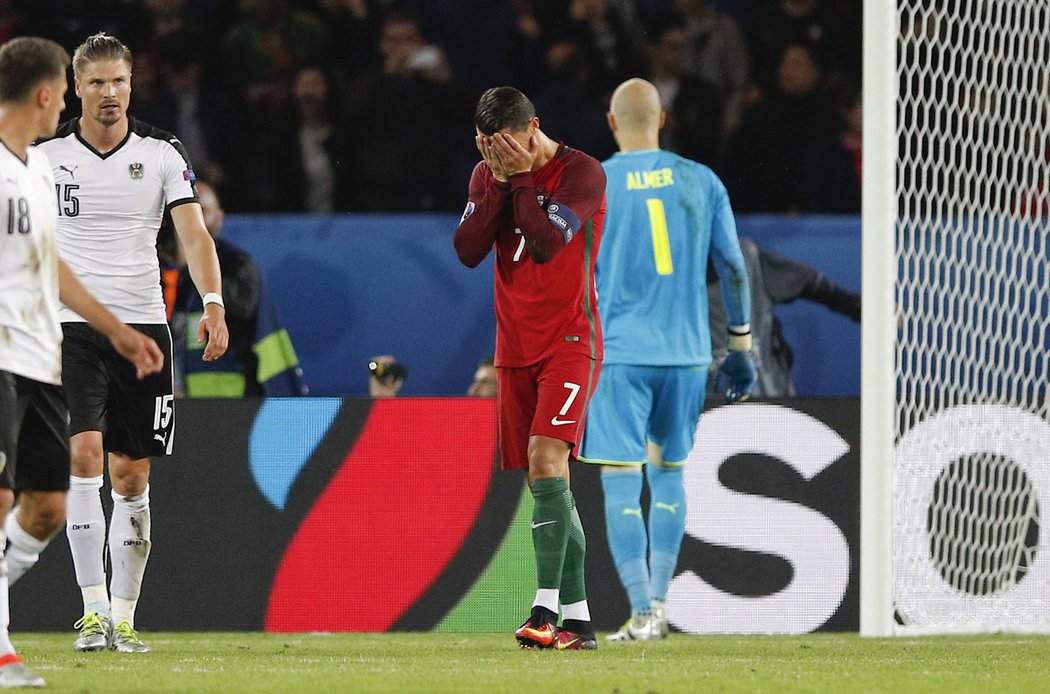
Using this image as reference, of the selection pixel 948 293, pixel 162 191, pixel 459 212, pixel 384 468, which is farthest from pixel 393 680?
pixel 459 212

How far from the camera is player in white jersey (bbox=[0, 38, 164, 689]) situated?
463cm

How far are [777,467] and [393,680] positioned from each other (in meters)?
3.08

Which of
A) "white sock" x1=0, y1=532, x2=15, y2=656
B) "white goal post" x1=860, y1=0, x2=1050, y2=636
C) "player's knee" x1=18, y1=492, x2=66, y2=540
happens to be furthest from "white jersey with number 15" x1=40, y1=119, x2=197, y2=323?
"white goal post" x1=860, y1=0, x2=1050, y2=636

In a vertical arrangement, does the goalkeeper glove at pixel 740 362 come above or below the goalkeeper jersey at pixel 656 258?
below

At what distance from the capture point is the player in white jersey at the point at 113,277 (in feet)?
19.7

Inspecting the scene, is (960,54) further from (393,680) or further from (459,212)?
(393,680)

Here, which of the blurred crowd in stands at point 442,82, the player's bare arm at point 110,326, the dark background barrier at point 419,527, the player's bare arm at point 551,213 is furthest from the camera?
the blurred crowd in stands at point 442,82

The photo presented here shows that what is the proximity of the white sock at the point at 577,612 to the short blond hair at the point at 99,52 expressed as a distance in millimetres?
2451

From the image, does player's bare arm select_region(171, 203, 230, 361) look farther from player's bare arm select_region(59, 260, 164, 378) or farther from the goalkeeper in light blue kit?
the goalkeeper in light blue kit

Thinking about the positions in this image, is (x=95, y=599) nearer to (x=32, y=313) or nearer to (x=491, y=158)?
(x=32, y=313)

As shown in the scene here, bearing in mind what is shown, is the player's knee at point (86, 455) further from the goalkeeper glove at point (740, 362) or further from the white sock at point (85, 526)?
the goalkeeper glove at point (740, 362)

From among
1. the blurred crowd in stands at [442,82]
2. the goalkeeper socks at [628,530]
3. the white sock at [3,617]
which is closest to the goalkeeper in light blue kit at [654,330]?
the goalkeeper socks at [628,530]

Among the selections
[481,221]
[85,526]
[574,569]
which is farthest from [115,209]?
[574,569]

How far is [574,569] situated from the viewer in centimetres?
617
